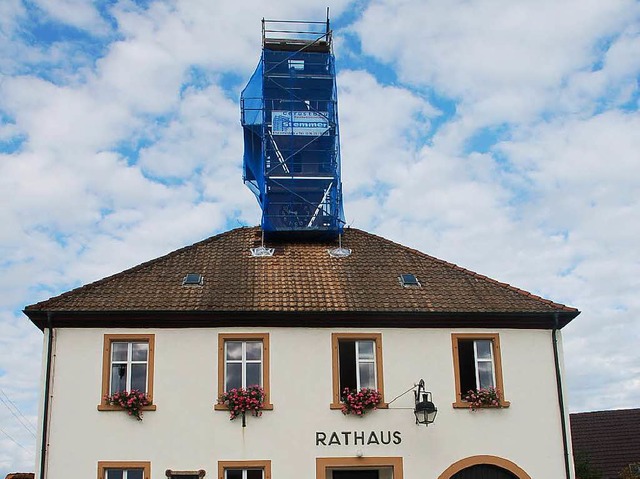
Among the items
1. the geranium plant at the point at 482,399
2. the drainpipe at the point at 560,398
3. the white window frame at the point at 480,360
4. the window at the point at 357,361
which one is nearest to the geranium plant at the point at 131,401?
the window at the point at 357,361

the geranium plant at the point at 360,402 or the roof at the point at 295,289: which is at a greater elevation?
the roof at the point at 295,289

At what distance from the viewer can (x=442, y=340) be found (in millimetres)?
22609

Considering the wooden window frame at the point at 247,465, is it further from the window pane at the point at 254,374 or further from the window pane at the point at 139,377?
the window pane at the point at 139,377

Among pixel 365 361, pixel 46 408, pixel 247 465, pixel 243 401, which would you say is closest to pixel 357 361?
pixel 365 361

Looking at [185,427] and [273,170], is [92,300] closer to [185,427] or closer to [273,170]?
[185,427]

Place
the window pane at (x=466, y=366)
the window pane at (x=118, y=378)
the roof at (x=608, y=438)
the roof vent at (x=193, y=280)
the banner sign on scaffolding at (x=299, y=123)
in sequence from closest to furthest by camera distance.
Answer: the window pane at (x=118, y=378), the window pane at (x=466, y=366), the roof vent at (x=193, y=280), the banner sign on scaffolding at (x=299, y=123), the roof at (x=608, y=438)

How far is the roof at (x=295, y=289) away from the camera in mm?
22156

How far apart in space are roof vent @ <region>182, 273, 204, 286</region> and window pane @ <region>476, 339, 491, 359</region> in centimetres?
714

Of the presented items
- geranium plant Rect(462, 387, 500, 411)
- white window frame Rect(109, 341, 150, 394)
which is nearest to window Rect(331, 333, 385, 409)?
geranium plant Rect(462, 387, 500, 411)

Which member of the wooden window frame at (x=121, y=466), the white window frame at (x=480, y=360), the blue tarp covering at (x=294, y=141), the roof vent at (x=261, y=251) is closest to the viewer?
the wooden window frame at (x=121, y=466)

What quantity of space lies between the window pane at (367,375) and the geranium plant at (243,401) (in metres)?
2.50

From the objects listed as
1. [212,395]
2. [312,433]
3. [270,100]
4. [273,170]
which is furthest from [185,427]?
[270,100]

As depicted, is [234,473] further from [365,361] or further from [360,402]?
[365,361]

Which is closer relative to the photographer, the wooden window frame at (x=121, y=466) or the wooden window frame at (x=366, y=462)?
the wooden window frame at (x=121, y=466)
